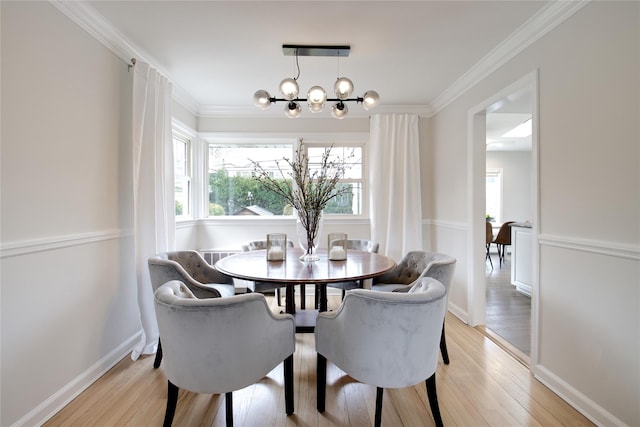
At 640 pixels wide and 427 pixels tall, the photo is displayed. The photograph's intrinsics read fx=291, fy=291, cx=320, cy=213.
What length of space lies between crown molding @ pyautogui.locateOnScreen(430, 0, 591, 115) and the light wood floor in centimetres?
236

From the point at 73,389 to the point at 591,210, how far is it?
327cm

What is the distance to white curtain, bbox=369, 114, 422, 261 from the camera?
3.65m

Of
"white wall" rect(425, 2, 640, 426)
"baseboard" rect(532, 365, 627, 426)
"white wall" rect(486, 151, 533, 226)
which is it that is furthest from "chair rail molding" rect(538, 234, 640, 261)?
"white wall" rect(486, 151, 533, 226)

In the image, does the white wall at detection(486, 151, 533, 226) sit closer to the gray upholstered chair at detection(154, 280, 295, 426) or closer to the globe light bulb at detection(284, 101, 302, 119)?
the globe light bulb at detection(284, 101, 302, 119)

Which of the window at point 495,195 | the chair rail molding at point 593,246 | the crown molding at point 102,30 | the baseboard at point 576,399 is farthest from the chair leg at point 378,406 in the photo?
the window at point 495,195

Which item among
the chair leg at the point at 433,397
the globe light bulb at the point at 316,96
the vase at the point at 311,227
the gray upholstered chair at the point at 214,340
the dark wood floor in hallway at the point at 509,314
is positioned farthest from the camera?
the dark wood floor in hallway at the point at 509,314

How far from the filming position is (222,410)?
1.69m

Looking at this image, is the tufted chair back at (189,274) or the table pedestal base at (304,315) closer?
the tufted chair back at (189,274)

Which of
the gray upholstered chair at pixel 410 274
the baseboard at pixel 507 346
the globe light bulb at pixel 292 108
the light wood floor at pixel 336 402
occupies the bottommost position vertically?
the light wood floor at pixel 336 402

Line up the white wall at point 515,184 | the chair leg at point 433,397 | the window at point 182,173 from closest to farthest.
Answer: the chair leg at point 433,397, the window at point 182,173, the white wall at point 515,184

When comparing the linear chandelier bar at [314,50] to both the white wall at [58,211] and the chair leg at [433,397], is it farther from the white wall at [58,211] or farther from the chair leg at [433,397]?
the chair leg at [433,397]

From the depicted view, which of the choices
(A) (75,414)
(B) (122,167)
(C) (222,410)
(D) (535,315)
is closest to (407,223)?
(D) (535,315)

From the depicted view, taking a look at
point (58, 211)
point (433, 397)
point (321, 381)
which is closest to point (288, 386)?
point (321, 381)

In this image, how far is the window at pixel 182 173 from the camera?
3.48 metres
